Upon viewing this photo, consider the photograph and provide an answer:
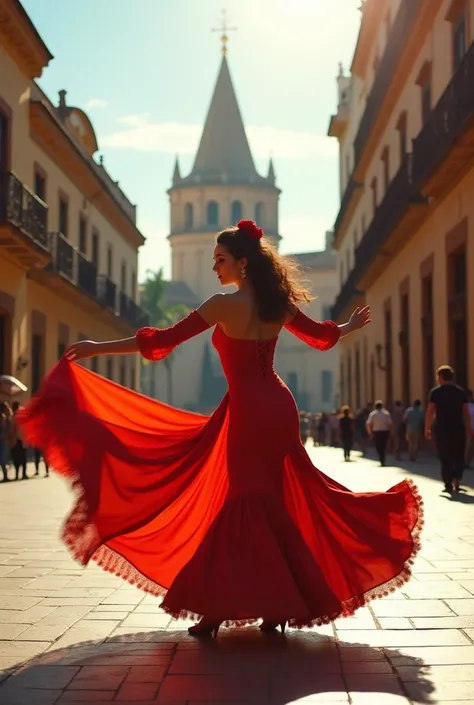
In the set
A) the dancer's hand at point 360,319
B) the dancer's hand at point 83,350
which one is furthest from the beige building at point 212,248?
the dancer's hand at point 83,350

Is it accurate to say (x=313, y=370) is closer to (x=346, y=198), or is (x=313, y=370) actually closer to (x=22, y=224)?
(x=346, y=198)

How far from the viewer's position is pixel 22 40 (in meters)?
22.4

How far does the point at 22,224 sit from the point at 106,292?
12.0 metres

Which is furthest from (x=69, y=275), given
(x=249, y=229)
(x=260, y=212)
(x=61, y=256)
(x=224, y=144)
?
(x=260, y=212)

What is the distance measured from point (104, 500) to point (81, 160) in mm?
25120

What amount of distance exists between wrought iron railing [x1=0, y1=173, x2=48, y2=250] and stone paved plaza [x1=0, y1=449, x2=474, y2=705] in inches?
559

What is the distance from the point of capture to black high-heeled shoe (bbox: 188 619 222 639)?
5266mm

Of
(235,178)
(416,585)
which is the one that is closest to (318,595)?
(416,585)

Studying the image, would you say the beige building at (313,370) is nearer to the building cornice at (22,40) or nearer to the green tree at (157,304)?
the green tree at (157,304)

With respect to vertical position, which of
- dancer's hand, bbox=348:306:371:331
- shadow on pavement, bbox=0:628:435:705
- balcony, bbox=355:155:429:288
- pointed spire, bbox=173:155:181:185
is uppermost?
pointed spire, bbox=173:155:181:185

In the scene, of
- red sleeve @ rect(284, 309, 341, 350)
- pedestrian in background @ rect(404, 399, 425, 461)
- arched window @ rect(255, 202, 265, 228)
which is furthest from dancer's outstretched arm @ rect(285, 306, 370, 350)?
arched window @ rect(255, 202, 265, 228)

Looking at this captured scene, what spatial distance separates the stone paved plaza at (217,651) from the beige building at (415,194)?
38.6ft

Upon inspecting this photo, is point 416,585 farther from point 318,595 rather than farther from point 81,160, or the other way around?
point 81,160

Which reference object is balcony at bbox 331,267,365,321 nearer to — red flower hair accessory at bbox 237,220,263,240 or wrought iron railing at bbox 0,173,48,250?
wrought iron railing at bbox 0,173,48,250
